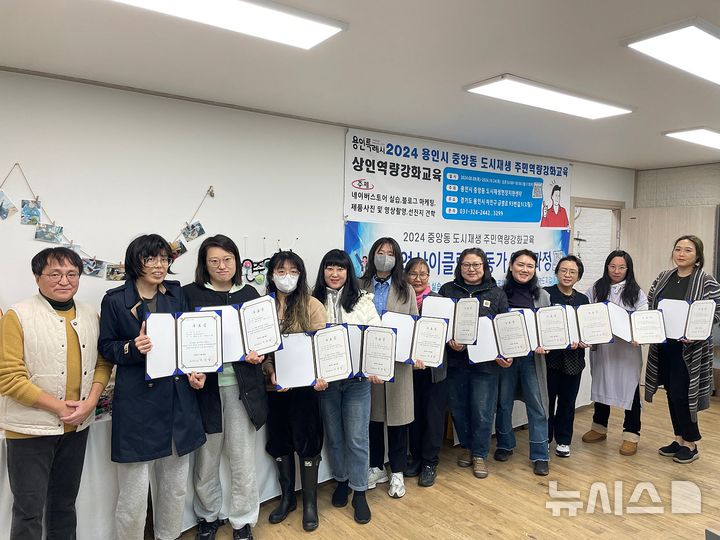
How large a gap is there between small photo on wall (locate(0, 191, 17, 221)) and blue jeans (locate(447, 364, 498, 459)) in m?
2.68

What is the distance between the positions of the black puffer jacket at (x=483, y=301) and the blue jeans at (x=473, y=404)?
0.14 feet

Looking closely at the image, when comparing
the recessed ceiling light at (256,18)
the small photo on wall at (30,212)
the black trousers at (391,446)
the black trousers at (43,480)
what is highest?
the recessed ceiling light at (256,18)

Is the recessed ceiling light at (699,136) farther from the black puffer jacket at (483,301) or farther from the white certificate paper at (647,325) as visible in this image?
the black puffer jacket at (483,301)

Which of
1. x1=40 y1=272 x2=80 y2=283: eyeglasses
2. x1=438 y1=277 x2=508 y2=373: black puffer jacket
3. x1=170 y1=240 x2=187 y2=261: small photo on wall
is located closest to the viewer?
x1=40 y1=272 x2=80 y2=283: eyeglasses

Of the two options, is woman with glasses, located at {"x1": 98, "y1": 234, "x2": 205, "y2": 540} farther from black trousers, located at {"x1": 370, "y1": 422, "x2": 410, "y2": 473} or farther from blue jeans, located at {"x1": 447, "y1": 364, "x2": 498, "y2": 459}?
blue jeans, located at {"x1": 447, "y1": 364, "x2": 498, "y2": 459}

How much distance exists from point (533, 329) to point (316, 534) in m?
1.81

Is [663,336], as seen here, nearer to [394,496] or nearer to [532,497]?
[532,497]

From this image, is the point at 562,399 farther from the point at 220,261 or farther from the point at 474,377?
the point at 220,261

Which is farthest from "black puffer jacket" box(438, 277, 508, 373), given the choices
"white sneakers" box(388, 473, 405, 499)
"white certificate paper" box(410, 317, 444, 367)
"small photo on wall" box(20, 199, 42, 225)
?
"small photo on wall" box(20, 199, 42, 225)

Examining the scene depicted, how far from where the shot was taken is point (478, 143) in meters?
4.21

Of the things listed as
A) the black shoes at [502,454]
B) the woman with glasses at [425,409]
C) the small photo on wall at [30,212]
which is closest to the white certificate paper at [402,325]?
the woman with glasses at [425,409]

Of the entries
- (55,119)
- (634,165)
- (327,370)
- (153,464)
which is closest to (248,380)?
(327,370)

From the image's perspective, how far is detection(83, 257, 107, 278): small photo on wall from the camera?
261 cm

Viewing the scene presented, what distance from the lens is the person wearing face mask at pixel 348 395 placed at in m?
2.68
